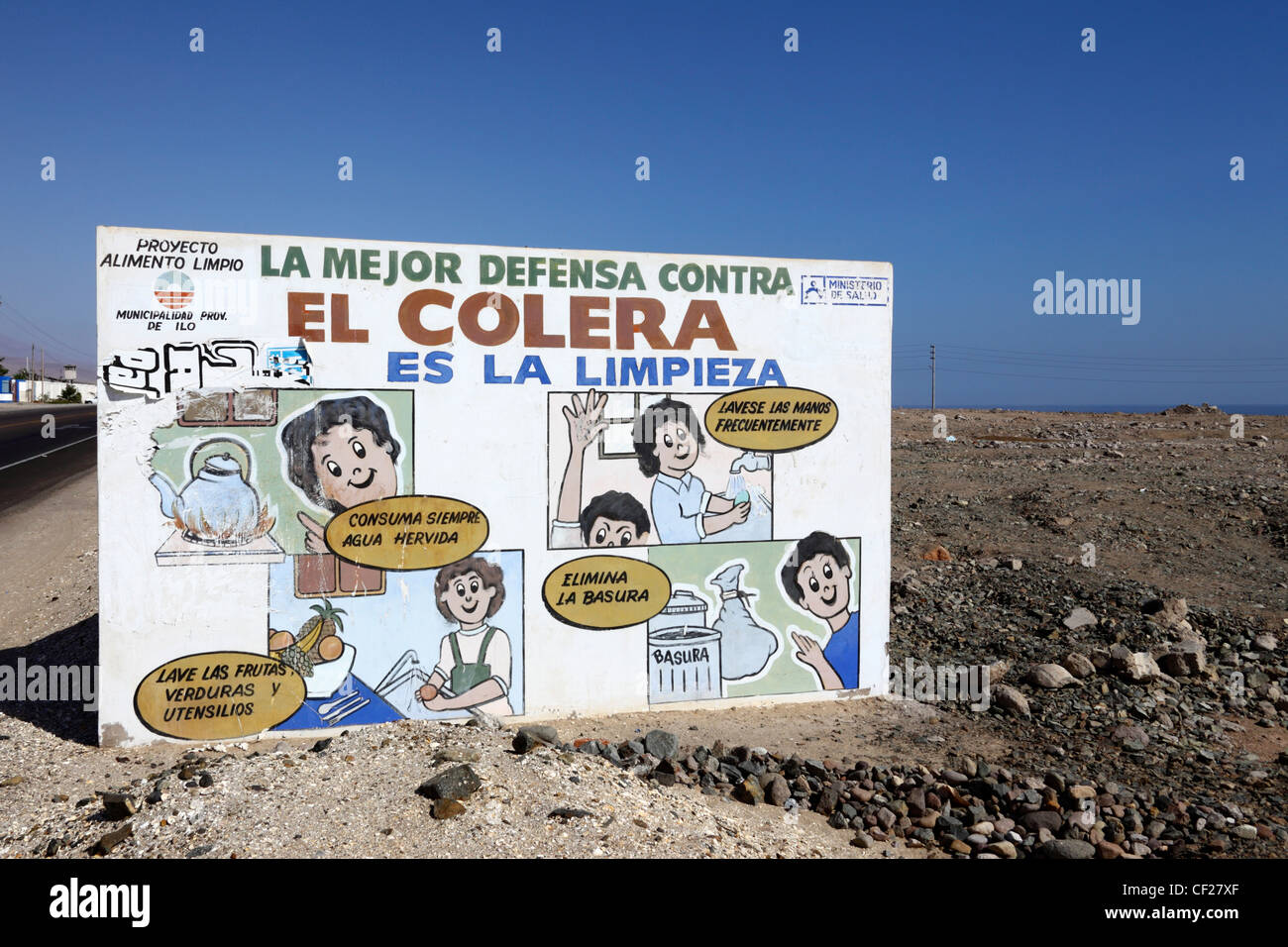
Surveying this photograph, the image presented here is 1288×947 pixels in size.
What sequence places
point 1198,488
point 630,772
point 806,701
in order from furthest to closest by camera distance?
1. point 1198,488
2. point 806,701
3. point 630,772

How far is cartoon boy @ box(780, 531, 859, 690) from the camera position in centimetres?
730

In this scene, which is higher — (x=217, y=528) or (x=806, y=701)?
(x=217, y=528)

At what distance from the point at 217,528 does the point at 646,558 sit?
3.25 m

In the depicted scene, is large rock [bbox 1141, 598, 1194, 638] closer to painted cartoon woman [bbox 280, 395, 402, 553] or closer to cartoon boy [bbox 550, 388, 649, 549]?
cartoon boy [bbox 550, 388, 649, 549]

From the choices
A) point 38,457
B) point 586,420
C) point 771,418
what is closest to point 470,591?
point 586,420

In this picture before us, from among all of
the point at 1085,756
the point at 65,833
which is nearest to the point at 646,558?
the point at 1085,756

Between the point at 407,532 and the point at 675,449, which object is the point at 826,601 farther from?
the point at 407,532

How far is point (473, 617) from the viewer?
656 cm

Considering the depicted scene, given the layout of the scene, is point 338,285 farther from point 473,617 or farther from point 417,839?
point 417,839

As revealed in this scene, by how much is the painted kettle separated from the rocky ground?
1566 millimetres

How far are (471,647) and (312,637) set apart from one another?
Answer: 3.85ft

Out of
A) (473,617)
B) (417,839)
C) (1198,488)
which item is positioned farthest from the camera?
(1198,488)

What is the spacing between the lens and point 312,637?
20.6 feet

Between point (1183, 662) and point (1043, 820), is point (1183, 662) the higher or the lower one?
the higher one
